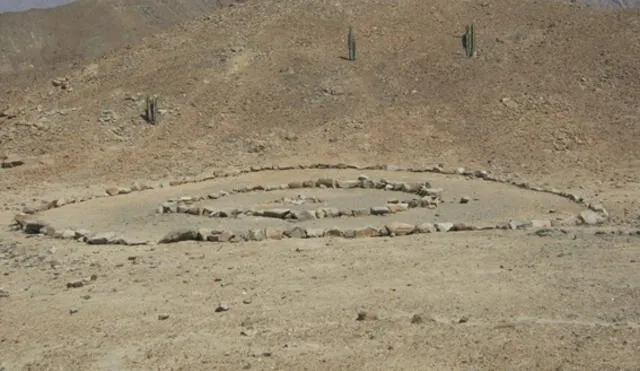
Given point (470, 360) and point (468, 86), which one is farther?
point (468, 86)

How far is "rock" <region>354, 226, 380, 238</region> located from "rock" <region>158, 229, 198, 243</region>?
313cm

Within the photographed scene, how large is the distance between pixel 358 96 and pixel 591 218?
1465 cm

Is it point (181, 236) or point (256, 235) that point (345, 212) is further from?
point (181, 236)

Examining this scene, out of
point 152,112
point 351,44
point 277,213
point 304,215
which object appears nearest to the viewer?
point 304,215

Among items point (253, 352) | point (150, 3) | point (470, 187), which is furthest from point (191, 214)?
point (150, 3)

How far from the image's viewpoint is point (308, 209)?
18.1 metres

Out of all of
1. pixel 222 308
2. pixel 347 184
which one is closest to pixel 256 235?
pixel 222 308

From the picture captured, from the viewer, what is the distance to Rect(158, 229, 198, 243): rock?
1510cm

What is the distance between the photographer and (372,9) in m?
35.6

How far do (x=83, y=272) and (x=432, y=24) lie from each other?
24.2 meters

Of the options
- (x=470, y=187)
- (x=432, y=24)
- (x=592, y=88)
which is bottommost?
(x=470, y=187)

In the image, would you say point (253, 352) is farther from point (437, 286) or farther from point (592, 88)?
point (592, 88)

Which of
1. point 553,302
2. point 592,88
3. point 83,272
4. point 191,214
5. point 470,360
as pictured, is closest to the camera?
point 470,360

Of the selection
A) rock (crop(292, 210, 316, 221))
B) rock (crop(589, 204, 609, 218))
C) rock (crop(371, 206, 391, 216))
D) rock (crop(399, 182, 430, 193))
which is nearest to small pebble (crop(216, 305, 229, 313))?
rock (crop(292, 210, 316, 221))
